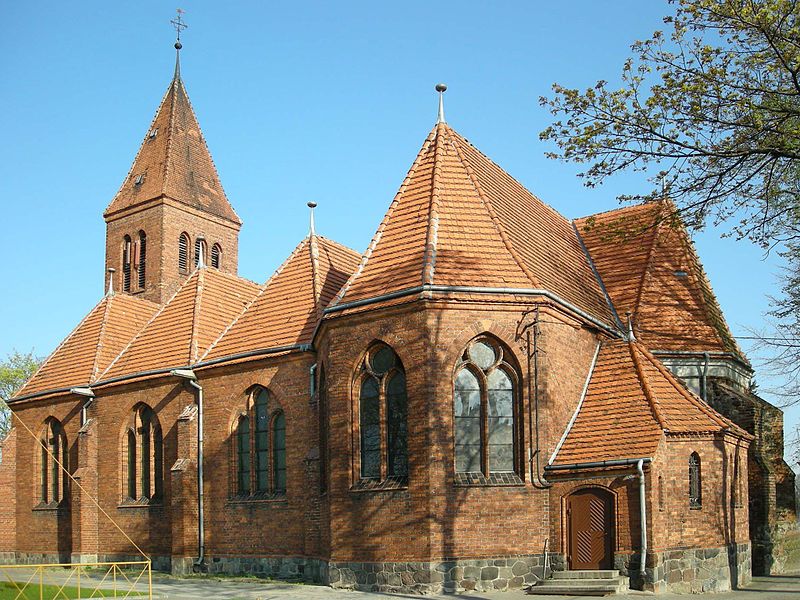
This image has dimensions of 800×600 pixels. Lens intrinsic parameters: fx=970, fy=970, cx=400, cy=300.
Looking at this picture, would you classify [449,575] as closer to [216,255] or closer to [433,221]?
[433,221]

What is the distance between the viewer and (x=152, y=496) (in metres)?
28.5

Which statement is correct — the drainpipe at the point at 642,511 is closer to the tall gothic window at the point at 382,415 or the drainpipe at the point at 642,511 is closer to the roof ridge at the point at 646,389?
the roof ridge at the point at 646,389

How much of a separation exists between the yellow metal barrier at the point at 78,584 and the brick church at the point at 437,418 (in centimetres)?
182

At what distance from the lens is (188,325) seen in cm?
2961

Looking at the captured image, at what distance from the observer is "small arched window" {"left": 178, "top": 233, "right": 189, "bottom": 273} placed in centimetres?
4200

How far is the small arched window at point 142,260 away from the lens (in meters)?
41.8

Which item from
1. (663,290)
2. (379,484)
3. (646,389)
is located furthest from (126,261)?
(646,389)

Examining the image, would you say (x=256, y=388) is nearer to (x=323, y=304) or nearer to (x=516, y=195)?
(x=323, y=304)

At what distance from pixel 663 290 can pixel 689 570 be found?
9024 mm

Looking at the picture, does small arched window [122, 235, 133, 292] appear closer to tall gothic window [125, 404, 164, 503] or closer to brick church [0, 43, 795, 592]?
brick church [0, 43, 795, 592]

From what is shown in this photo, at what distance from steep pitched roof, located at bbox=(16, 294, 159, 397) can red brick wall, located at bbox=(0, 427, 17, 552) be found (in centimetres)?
206

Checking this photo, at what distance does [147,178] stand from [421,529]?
92.4 ft

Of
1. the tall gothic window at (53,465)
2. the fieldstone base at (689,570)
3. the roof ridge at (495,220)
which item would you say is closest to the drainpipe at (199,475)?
the tall gothic window at (53,465)

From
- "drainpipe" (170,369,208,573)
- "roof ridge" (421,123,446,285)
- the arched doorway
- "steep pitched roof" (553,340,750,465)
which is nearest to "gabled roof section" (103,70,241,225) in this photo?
"drainpipe" (170,369,208,573)
